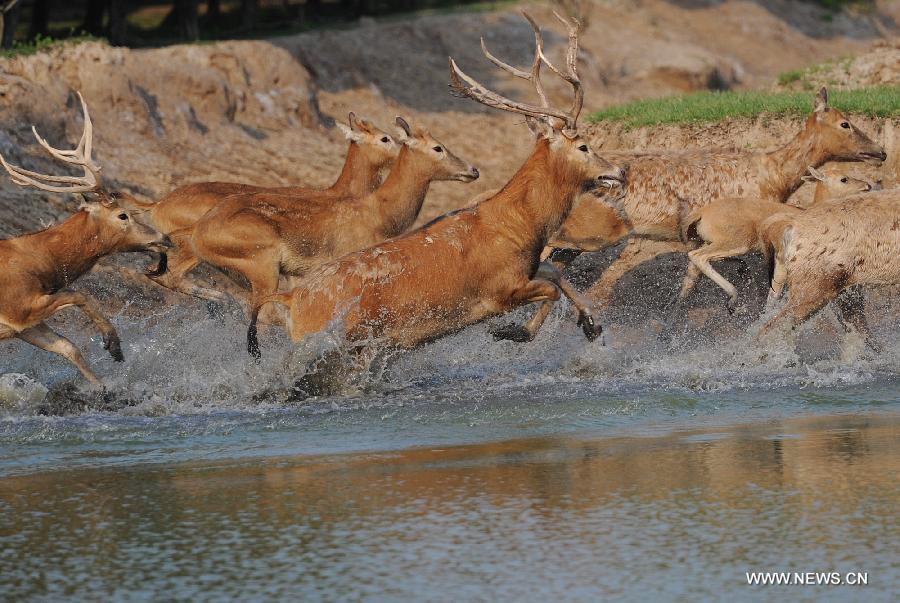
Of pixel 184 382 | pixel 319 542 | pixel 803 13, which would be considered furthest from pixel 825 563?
pixel 803 13

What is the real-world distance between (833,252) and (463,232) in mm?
2950

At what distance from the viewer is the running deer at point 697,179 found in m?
14.2

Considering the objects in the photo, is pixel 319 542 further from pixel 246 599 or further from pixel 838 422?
pixel 838 422

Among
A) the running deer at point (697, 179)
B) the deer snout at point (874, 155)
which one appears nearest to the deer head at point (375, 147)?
Result: the running deer at point (697, 179)

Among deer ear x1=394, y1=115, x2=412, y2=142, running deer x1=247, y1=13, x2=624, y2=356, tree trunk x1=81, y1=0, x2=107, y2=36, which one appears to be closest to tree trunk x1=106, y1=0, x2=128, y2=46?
tree trunk x1=81, y1=0, x2=107, y2=36

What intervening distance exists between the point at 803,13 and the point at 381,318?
3245 centimetres

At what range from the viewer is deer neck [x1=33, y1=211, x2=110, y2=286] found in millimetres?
12172

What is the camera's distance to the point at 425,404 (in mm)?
10750

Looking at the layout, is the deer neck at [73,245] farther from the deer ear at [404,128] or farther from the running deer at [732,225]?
the running deer at [732,225]

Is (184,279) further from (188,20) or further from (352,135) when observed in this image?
(188,20)

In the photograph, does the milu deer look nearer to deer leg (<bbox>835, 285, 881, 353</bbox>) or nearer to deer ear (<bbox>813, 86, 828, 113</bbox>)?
deer leg (<bbox>835, 285, 881, 353</bbox>)

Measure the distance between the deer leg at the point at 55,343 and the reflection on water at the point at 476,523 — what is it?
3.32 m

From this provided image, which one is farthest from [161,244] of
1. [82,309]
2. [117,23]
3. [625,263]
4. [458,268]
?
[117,23]

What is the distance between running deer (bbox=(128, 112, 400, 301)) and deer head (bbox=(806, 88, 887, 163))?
3.93 m
